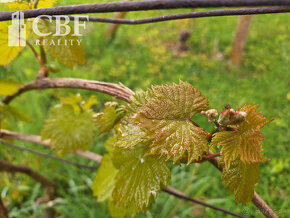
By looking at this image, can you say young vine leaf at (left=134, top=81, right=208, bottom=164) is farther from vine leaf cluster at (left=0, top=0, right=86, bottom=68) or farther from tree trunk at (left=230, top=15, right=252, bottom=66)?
tree trunk at (left=230, top=15, right=252, bottom=66)

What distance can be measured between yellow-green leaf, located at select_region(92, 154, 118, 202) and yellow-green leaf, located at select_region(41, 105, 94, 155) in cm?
13

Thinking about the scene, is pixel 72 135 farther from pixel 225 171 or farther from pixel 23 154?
pixel 23 154

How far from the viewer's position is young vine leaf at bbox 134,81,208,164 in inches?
14.0

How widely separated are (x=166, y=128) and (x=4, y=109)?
2.03ft

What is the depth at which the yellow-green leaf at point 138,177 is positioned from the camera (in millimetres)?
435

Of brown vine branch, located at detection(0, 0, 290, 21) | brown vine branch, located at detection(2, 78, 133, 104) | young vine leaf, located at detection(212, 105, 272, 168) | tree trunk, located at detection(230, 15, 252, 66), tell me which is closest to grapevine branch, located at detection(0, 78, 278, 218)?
brown vine branch, located at detection(2, 78, 133, 104)

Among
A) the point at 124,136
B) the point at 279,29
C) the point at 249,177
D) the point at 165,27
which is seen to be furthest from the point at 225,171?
the point at 165,27

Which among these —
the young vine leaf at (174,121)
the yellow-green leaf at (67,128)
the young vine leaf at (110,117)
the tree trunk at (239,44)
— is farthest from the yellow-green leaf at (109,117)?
the tree trunk at (239,44)

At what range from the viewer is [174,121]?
0.37 m

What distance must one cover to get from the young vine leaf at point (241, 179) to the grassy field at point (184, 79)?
0.27 feet

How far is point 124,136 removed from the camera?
0.41 m

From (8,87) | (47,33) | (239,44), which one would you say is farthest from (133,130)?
(239,44)

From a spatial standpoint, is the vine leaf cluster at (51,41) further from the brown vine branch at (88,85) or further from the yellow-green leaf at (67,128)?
the yellow-green leaf at (67,128)

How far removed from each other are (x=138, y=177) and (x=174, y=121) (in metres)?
0.13
